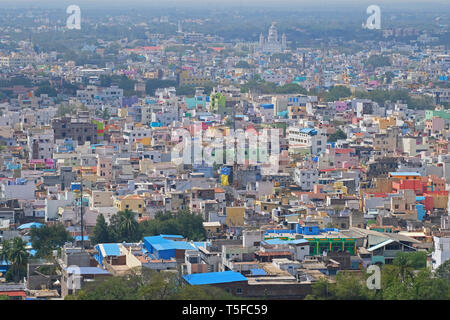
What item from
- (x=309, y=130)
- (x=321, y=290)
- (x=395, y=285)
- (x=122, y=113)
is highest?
(x=395, y=285)

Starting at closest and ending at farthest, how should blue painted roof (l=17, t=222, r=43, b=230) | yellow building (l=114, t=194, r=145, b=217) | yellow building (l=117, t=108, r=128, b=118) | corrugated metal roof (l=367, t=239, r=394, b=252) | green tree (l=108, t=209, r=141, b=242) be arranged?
corrugated metal roof (l=367, t=239, r=394, b=252), green tree (l=108, t=209, r=141, b=242), blue painted roof (l=17, t=222, r=43, b=230), yellow building (l=114, t=194, r=145, b=217), yellow building (l=117, t=108, r=128, b=118)

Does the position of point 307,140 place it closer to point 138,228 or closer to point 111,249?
point 138,228

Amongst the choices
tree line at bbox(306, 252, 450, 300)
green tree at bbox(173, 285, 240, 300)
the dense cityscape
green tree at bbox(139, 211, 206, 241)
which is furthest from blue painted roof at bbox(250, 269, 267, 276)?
green tree at bbox(139, 211, 206, 241)

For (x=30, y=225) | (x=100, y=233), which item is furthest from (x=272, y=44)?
(x=100, y=233)

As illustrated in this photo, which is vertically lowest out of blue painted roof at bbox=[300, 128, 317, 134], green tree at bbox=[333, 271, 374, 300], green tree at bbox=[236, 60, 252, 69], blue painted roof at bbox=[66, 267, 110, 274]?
green tree at bbox=[236, 60, 252, 69]

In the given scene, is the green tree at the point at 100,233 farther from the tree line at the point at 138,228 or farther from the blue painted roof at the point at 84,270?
the blue painted roof at the point at 84,270

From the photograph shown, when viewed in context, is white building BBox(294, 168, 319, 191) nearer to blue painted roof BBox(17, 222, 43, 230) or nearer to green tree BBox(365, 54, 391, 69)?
blue painted roof BBox(17, 222, 43, 230)
